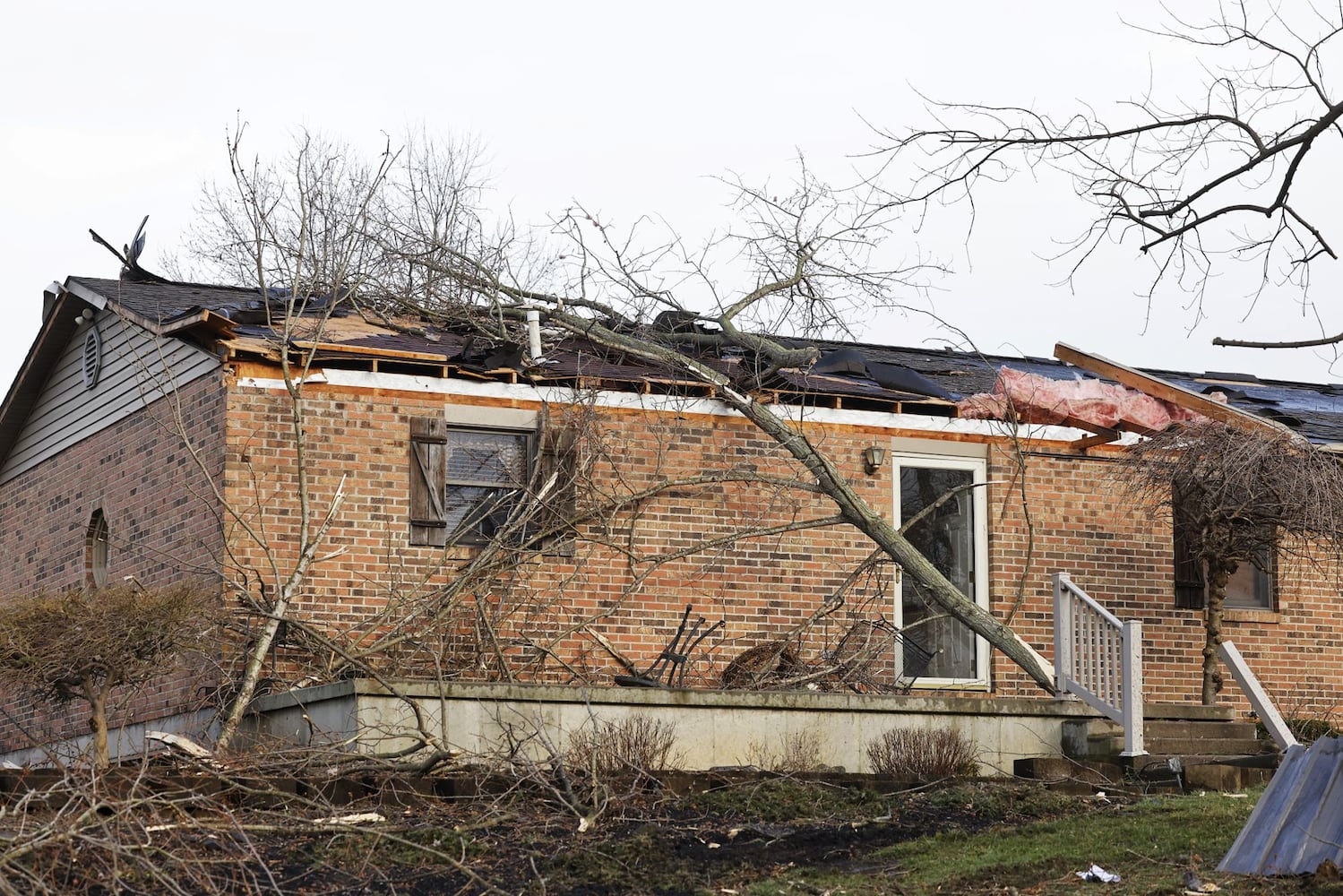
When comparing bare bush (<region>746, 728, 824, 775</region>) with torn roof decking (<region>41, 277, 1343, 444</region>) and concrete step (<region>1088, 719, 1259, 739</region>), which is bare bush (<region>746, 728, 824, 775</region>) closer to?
concrete step (<region>1088, 719, 1259, 739</region>)

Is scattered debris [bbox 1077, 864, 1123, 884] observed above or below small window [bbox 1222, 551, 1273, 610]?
below

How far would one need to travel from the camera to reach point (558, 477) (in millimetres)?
13320

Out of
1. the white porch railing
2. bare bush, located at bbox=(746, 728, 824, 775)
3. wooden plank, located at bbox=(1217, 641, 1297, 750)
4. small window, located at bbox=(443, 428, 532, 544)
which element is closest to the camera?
bare bush, located at bbox=(746, 728, 824, 775)

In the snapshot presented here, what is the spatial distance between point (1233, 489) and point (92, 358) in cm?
1033

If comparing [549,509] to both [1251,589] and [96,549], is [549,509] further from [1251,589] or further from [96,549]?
[1251,589]

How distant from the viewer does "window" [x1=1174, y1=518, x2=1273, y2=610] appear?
1524 centimetres

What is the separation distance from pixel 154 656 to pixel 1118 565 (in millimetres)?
8615

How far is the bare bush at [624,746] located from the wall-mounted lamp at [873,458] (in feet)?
13.7

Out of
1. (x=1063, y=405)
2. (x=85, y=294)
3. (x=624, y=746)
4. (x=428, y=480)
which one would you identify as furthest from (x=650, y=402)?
(x=85, y=294)

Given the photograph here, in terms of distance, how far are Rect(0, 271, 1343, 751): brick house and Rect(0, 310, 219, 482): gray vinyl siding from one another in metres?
0.05

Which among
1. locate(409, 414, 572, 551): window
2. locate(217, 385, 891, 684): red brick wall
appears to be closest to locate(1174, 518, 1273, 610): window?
locate(217, 385, 891, 684): red brick wall

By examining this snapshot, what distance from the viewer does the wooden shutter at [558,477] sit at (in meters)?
13.0

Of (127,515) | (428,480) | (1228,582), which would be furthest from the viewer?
(1228,582)

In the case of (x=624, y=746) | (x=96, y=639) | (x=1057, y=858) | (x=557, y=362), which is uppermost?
(x=557, y=362)
